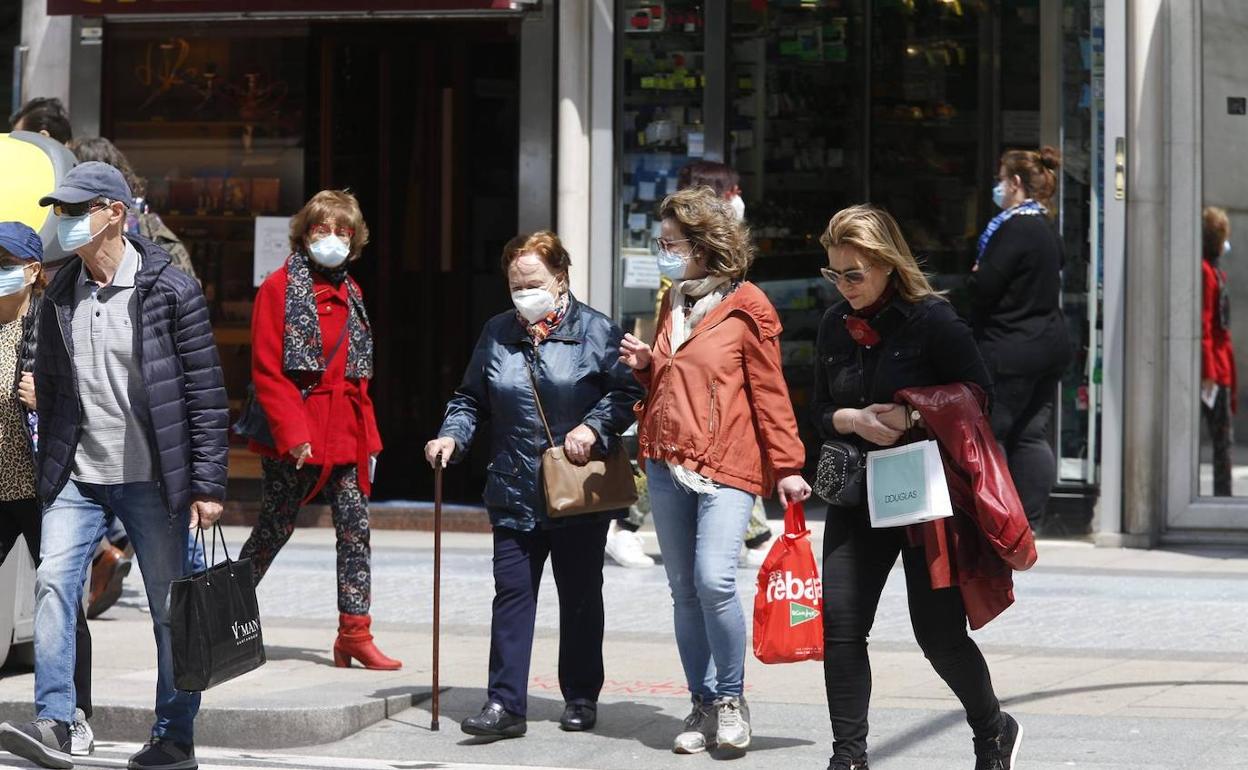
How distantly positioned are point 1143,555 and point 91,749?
6316mm

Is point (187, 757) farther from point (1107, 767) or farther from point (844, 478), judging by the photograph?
point (1107, 767)

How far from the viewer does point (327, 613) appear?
9.55m

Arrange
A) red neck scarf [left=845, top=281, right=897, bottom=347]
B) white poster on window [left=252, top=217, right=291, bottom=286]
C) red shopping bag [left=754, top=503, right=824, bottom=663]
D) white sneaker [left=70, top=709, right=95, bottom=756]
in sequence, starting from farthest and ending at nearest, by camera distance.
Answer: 1. white poster on window [left=252, top=217, right=291, bottom=286]
2. white sneaker [left=70, top=709, right=95, bottom=756]
3. red shopping bag [left=754, top=503, right=824, bottom=663]
4. red neck scarf [left=845, top=281, right=897, bottom=347]

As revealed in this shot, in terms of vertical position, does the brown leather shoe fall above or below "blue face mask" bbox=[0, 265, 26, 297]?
below

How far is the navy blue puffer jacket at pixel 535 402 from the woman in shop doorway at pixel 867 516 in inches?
48.0

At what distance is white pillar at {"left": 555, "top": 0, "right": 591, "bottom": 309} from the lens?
11.8 m

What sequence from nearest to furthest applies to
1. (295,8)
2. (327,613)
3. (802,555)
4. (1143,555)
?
(802,555) → (327,613) → (1143,555) → (295,8)

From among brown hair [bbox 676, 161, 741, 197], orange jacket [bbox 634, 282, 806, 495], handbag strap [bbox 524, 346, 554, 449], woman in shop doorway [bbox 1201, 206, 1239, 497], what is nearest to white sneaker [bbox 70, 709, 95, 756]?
handbag strap [bbox 524, 346, 554, 449]

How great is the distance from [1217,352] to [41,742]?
7293 millimetres

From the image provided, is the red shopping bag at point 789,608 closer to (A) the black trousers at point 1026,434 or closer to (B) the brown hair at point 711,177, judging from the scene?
(B) the brown hair at point 711,177

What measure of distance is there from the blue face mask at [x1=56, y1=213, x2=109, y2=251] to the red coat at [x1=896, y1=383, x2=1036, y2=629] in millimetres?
2501

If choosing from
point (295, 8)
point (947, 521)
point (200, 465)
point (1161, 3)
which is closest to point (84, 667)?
point (200, 465)

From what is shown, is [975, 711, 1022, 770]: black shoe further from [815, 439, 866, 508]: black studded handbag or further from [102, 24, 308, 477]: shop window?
[102, 24, 308, 477]: shop window

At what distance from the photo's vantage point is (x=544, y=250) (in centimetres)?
707
